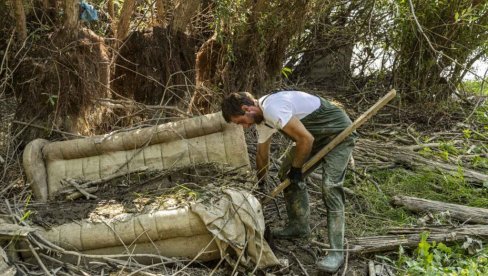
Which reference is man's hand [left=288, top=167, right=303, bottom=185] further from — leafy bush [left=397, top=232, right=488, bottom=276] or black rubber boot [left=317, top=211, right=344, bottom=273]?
leafy bush [left=397, top=232, right=488, bottom=276]

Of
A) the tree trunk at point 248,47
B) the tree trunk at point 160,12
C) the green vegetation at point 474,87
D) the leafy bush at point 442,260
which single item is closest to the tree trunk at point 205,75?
the tree trunk at point 248,47

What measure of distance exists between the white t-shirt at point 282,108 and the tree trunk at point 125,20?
7.10ft

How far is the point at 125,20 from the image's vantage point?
593 centimetres

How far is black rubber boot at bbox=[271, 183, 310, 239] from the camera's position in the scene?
15.6 feet

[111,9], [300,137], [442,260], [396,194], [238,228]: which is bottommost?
[442,260]

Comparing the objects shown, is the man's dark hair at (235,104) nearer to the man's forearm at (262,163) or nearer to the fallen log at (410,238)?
the man's forearm at (262,163)

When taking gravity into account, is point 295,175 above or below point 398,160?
above

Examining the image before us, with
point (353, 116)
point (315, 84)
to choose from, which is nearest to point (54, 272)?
point (353, 116)

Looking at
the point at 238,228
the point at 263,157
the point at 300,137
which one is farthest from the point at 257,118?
the point at 238,228

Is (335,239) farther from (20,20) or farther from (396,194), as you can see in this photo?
(20,20)

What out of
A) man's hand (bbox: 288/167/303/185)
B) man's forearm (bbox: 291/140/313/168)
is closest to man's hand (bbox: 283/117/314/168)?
man's forearm (bbox: 291/140/313/168)

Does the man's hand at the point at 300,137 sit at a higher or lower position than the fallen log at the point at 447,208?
higher

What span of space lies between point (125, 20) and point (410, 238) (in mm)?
3450

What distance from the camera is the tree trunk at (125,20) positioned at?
5.82m
